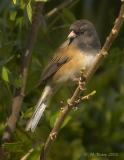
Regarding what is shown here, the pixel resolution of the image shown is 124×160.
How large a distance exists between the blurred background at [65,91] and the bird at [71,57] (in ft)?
0.22

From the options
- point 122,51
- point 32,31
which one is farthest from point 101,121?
point 32,31

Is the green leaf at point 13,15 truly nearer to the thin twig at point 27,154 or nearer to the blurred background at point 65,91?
the blurred background at point 65,91

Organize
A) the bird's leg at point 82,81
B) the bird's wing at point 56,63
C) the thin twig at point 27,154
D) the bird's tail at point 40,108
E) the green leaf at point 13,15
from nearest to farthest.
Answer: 1. the bird's leg at point 82,81
2. the thin twig at point 27,154
3. the bird's tail at point 40,108
4. the green leaf at point 13,15
5. the bird's wing at point 56,63

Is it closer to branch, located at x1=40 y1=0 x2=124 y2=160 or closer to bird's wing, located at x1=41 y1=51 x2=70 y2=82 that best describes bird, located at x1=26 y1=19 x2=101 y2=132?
bird's wing, located at x1=41 y1=51 x2=70 y2=82

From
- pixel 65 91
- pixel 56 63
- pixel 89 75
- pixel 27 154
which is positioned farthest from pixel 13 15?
pixel 89 75

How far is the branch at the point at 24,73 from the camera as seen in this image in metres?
4.19

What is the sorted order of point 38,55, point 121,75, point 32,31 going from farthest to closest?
point 121,75 → point 38,55 → point 32,31

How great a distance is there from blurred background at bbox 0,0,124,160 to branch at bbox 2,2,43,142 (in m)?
0.05

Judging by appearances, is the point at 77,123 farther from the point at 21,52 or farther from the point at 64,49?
the point at 21,52

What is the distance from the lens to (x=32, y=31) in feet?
14.3

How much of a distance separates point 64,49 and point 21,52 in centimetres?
58

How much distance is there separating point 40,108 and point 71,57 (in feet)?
1.72

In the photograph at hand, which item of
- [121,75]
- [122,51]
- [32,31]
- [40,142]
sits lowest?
[121,75]

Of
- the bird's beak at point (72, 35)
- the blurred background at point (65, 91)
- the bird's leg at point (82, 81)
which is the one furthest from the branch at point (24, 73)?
the bird's leg at point (82, 81)
